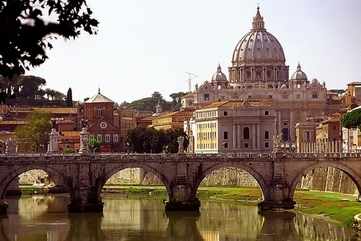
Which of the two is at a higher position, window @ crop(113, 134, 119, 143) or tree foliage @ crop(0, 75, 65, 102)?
tree foliage @ crop(0, 75, 65, 102)

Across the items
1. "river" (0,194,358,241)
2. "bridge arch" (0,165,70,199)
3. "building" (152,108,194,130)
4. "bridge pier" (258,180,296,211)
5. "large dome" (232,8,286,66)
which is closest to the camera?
"river" (0,194,358,241)

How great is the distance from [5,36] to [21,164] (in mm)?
45852

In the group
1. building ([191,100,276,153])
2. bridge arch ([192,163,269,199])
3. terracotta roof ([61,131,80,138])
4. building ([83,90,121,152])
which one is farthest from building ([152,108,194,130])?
bridge arch ([192,163,269,199])

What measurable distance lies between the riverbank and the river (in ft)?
3.65

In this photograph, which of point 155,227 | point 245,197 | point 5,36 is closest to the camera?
point 5,36

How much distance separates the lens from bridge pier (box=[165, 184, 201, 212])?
2253 inches

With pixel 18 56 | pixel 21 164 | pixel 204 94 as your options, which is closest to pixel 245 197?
pixel 21 164

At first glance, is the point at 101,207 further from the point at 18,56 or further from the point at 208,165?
the point at 18,56

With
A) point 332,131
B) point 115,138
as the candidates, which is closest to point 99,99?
point 115,138

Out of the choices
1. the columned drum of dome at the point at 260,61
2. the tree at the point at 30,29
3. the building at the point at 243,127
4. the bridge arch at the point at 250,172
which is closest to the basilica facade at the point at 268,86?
the columned drum of dome at the point at 260,61

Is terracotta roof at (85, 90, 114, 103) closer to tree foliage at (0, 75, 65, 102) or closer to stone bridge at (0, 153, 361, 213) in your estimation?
tree foliage at (0, 75, 65, 102)

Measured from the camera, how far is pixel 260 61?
5768 inches

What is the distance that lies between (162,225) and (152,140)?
159 feet

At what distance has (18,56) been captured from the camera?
12.0 m
